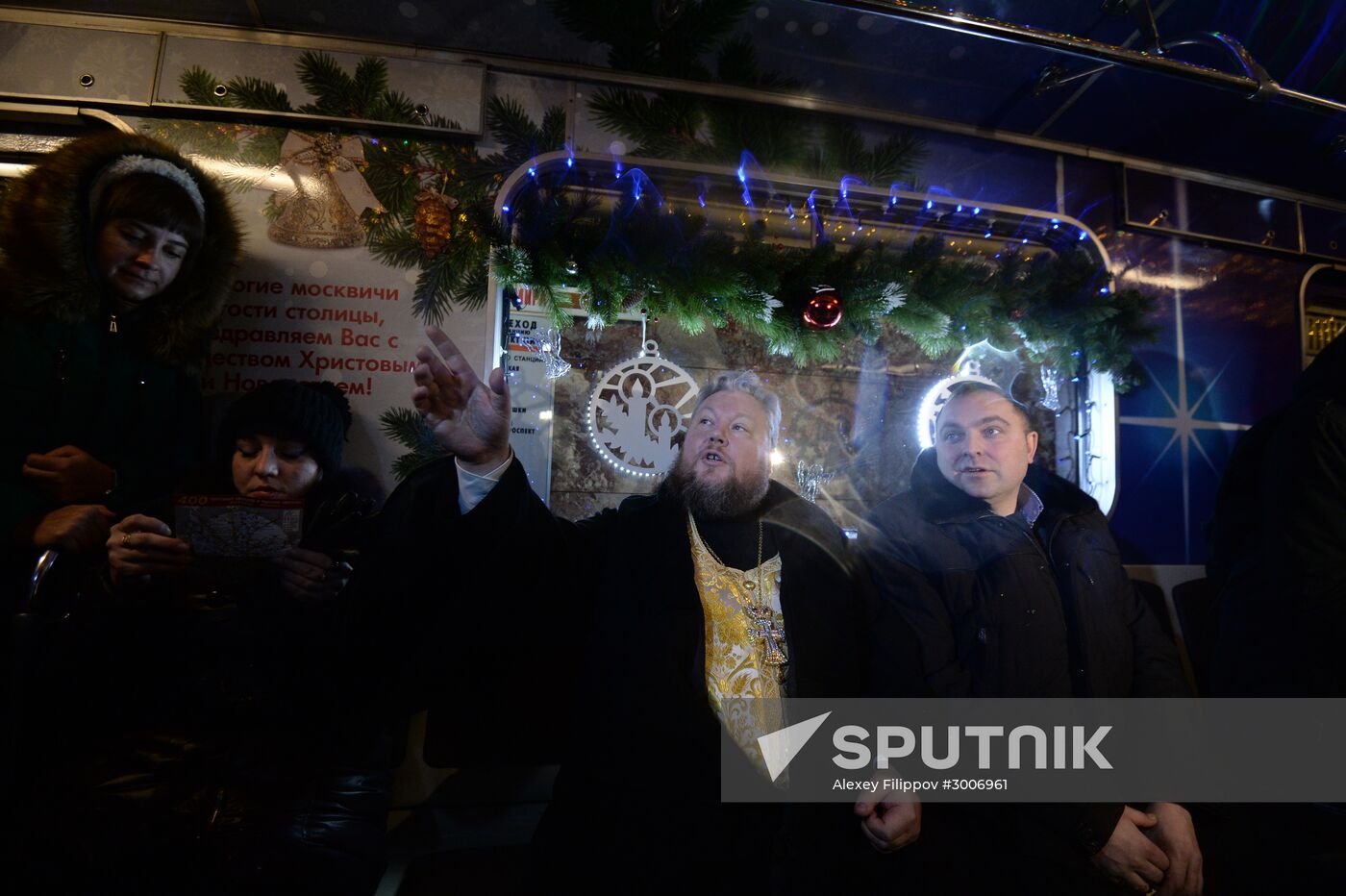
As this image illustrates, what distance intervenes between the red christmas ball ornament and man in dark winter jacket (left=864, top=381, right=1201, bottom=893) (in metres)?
0.62

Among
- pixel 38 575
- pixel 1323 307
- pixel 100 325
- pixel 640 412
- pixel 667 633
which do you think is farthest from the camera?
pixel 1323 307

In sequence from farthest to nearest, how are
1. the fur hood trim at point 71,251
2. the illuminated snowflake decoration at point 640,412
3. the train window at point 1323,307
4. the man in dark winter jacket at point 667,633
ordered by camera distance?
the train window at point 1323,307
the illuminated snowflake decoration at point 640,412
the fur hood trim at point 71,251
the man in dark winter jacket at point 667,633

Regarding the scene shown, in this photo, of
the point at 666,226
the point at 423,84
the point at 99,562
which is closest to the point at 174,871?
the point at 99,562

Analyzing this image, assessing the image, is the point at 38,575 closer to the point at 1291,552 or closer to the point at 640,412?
the point at 640,412

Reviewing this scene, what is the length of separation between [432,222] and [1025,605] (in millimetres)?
2863

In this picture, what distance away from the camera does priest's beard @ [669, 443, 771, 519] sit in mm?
2289

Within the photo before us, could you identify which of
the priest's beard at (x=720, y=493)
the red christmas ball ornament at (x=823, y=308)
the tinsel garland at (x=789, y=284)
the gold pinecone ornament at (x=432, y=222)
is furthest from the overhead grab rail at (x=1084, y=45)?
the gold pinecone ornament at (x=432, y=222)

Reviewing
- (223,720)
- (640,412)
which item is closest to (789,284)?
(640,412)

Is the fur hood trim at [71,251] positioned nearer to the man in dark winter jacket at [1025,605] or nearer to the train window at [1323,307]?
the man in dark winter jacket at [1025,605]

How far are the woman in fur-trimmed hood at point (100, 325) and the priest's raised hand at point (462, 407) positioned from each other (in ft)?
3.65

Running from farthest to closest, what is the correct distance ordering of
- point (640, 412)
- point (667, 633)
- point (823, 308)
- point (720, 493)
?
point (640, 412) < point (823, 308) < point (720, 493) < point (667, 633)

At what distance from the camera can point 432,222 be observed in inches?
109

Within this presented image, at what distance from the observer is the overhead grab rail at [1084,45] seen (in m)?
2.14

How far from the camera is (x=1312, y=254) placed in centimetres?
384
